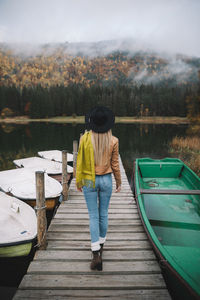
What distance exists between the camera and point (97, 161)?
2.66 metres

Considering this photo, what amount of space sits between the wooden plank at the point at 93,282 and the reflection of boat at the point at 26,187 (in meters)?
3.60

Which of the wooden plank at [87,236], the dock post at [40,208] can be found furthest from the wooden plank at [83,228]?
the dock post at [40,208]

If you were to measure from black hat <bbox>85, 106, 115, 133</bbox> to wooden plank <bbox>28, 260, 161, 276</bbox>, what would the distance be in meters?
2.39

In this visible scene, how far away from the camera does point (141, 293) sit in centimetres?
282

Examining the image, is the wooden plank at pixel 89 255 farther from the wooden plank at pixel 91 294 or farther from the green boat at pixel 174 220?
the wooden plank at pixel 91 294

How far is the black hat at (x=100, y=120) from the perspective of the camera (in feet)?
8.40

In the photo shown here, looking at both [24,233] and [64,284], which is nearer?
[64,284]

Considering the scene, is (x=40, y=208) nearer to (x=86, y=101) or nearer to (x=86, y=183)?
(x=86, y=183)

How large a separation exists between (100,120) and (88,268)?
2522 mm

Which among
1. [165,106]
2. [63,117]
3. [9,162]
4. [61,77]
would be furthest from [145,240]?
[61,77]

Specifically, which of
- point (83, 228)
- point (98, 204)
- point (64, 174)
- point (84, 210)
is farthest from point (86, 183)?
point (64, 174)

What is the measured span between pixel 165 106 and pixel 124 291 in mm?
83276

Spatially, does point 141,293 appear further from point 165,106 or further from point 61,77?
point 61,77

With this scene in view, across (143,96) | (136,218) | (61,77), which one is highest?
(61,77)
